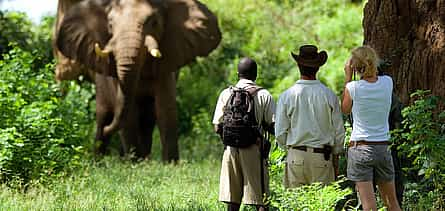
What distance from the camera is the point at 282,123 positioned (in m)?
9.28

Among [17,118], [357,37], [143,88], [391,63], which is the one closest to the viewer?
[391,63]

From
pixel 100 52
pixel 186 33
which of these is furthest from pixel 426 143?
pixel 186 33

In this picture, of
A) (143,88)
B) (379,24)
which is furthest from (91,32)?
(379,24)

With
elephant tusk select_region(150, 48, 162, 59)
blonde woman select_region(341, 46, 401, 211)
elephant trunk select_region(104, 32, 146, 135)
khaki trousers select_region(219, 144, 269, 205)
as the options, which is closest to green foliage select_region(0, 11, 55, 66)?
elephant trunk select_region(104, 32, 146, 135)

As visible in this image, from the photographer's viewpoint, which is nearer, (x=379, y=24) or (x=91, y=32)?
(x=379, y=24)

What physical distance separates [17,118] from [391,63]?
511cm

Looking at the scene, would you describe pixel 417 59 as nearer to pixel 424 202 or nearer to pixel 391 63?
A: pixel 391 63

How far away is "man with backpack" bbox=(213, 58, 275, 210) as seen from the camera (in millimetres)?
9797

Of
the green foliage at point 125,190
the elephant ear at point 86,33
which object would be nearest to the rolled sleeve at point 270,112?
the green foliage at point 125,190

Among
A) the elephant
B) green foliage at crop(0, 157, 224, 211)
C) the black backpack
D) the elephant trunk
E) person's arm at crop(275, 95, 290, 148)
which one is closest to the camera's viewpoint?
person's arm at crop(275, 95, 290, 148)

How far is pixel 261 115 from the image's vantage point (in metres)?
9.91

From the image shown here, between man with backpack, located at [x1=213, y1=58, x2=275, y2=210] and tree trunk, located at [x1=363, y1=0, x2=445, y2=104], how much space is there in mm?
2032

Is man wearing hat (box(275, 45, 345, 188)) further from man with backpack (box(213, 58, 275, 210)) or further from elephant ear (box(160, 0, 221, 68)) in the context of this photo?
elephant ear (box(160, 0, 221, 68))

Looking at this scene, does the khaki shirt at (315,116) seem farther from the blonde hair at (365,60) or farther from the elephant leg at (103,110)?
the elephant leg at (103,110)
